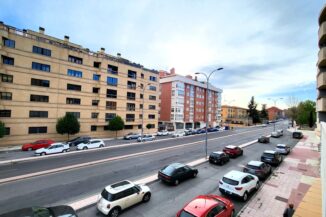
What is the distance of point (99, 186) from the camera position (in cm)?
1309

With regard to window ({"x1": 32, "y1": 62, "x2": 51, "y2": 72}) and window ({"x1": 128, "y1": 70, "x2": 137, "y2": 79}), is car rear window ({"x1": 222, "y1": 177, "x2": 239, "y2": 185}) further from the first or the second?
window ({"x1": 128, "y1": 70, "x2": 137, "y2": 79})

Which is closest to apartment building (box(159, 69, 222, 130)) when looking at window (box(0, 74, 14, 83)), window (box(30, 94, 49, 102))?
window (box(30, 94, 49, 102))

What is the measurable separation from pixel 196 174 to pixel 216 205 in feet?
23.6

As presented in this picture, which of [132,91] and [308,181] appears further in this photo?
[132,91]

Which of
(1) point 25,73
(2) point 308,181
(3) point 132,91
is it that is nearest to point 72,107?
(1) point 25,73

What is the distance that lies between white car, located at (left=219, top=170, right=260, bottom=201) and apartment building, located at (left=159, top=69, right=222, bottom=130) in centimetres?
4296

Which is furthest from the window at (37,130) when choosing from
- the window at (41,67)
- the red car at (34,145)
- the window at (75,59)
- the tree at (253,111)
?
the tree at (253,111)

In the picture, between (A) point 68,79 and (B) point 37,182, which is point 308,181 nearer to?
(B) point 37,182

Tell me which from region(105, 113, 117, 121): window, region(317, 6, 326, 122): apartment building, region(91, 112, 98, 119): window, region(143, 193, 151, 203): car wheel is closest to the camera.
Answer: region(143, 193, 151, 203): car wheel

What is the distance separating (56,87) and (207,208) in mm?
33426

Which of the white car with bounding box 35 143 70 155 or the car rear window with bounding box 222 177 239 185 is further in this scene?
the white car with bounding box 35 143 70 155

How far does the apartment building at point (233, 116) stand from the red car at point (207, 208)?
91.5 metres

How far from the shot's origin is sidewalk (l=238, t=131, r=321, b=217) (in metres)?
9.82

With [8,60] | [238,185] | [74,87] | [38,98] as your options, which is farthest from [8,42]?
[238,185]
